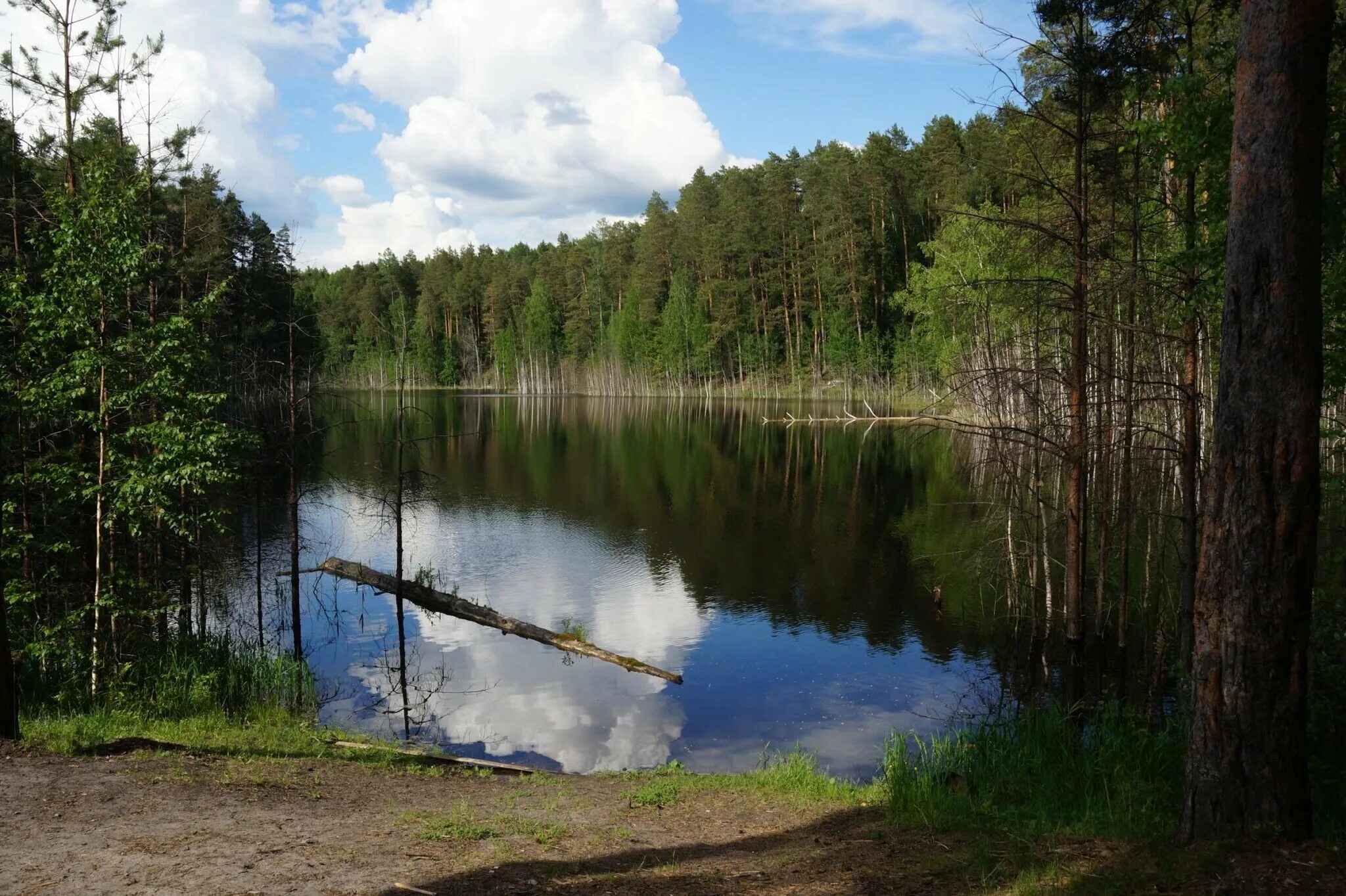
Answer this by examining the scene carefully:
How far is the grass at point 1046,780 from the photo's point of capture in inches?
248

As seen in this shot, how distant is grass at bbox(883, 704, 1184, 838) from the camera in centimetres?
629

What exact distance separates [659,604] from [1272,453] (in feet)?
50.8

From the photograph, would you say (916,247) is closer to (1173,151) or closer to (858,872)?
(1173,151)

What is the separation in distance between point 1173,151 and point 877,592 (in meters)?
12.7

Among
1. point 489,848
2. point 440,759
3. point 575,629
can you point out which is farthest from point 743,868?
point 575,629

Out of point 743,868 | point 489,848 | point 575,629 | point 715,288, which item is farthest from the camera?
point 715,288

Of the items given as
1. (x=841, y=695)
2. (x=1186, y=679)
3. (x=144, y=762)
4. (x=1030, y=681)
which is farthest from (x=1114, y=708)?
(x=144, y=762)

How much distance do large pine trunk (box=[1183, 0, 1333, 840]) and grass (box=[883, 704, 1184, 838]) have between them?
0.73 meters

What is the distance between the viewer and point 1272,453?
5.11 m

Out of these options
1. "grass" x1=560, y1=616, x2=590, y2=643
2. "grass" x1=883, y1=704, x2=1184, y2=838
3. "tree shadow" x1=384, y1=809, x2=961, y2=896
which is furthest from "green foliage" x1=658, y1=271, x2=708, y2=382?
"tree shadow" x1=384, y1=809, x2=961, y2=896

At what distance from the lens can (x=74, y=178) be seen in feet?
46.2

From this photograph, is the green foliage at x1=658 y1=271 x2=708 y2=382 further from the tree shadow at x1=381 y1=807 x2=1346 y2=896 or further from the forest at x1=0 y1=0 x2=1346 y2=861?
the tree shadow at x1=381 y1=807 x2=1346 y2=896

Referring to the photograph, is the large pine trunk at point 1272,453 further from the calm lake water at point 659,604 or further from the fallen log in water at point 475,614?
the fallen log in water at point 475,614

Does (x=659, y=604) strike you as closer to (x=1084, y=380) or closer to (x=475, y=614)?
(x=475, y=614)
